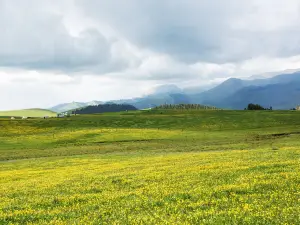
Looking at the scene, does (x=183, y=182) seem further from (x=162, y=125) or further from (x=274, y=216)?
(x=162, y=125)

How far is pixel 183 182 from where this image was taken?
25.3 meters

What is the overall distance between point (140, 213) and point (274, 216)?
6739 mm

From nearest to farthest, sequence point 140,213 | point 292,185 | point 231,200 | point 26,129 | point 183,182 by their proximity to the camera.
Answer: point 140,213 < point 231,200 < point 292,185 < point 183,182 < point 26,129

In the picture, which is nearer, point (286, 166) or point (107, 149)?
point (286, 166)

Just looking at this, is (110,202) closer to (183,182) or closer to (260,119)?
(183,182)

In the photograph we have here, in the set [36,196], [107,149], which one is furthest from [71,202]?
[107,149]

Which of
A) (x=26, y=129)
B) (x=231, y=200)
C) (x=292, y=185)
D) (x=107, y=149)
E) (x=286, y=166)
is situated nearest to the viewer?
(x=231, y=200)

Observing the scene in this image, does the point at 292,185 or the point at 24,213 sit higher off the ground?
the point at 292,185

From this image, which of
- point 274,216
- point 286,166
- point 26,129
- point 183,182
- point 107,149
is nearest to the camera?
point 274,216

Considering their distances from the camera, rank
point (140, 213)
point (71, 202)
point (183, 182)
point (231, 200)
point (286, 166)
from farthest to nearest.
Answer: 1. point (286, 166)
2. point (183, 182)
3. point (71, 202)
4. point (231, 200)
5. point (140, 213)

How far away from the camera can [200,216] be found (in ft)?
50.8

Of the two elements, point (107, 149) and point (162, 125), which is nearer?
point (107, 149)

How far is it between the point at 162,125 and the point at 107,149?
6992 centimetres

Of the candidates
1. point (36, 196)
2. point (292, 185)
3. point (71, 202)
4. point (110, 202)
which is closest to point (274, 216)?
point (292, 185)
